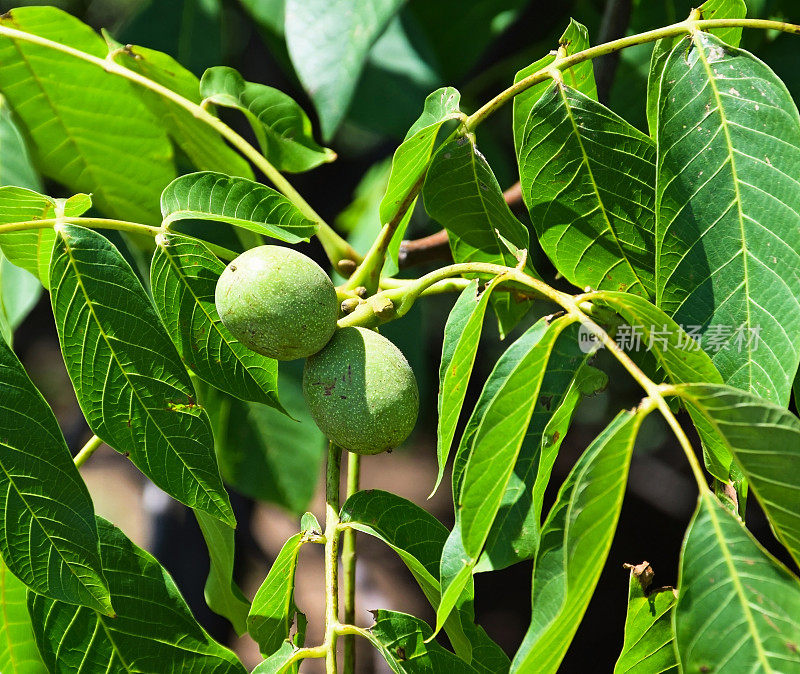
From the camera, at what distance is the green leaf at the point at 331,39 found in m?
1.22

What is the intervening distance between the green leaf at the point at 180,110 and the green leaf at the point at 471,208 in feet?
1.23

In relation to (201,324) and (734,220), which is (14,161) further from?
(734,220)

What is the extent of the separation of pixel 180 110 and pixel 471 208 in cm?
52

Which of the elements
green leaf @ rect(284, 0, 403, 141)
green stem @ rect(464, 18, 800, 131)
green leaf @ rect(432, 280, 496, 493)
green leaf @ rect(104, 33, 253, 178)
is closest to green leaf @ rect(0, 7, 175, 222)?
green leaf @ rect(104, 33, 253, 178)

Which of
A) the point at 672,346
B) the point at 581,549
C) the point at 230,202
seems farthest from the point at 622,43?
the point at 581,549

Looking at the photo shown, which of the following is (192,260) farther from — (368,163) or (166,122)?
(368,163)

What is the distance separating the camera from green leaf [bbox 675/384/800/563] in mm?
626

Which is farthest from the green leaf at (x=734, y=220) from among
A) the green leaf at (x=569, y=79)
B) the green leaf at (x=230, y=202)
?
the green leaf at (x=230, y=202)

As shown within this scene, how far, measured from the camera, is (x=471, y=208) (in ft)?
3.44

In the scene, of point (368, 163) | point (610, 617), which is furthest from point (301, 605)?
point (368, 163)

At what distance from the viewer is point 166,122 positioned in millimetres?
1326

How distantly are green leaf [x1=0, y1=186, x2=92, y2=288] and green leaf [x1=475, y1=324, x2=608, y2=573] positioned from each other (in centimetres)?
55

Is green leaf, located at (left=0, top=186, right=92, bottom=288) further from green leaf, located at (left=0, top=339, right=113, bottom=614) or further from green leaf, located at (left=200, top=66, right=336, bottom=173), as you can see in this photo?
green leaf, located at (left=200, top=66, right=336, bottom=173)

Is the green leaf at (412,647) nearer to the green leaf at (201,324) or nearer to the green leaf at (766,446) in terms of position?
the green leaf at (201,324)
